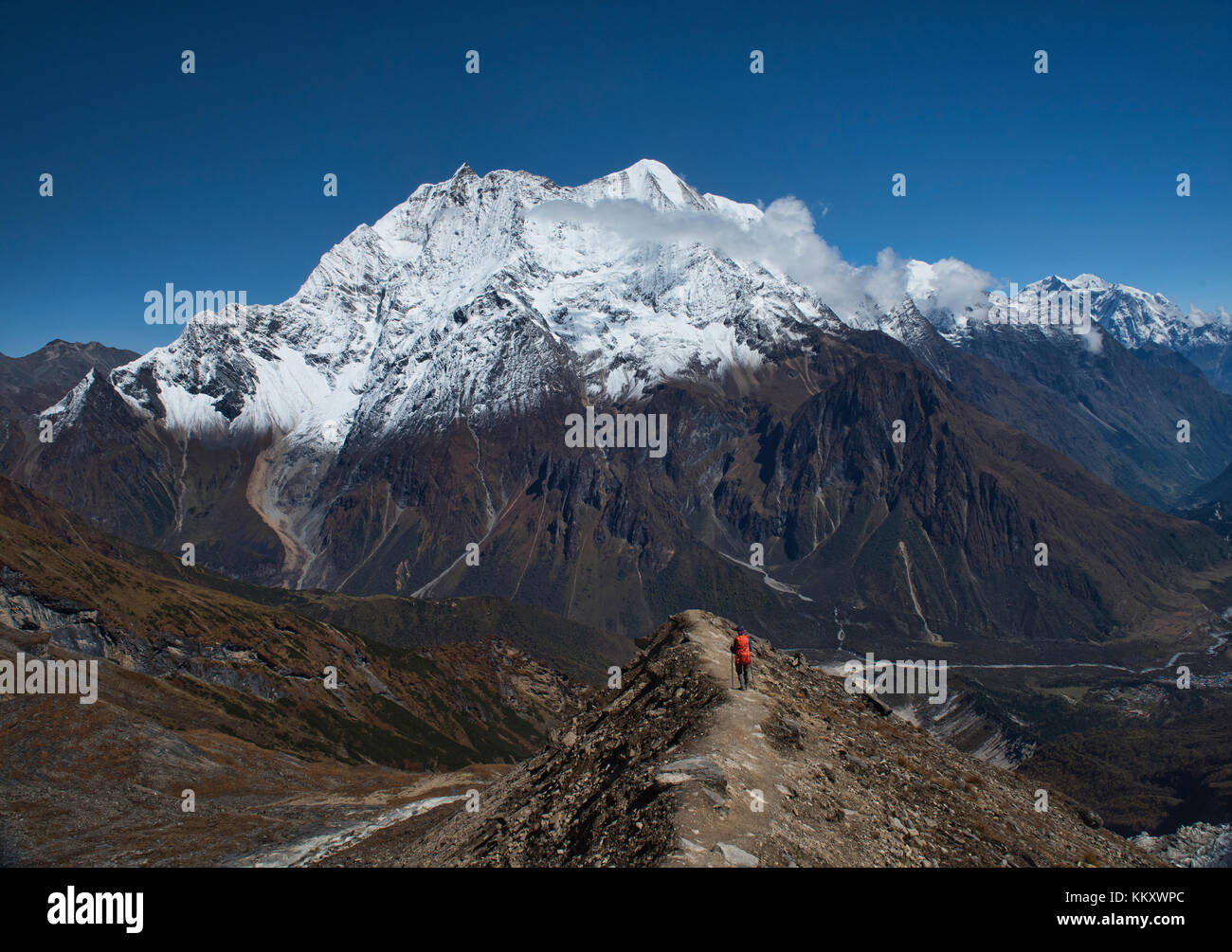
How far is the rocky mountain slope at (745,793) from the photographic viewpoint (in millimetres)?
23562

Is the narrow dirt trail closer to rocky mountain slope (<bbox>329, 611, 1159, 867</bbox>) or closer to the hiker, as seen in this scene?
rocky mountain slope (<bbox>329, 611, 1159, 867</bbox>)

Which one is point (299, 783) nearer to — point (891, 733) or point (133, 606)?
point (891, 733)

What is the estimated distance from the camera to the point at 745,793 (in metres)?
24.7

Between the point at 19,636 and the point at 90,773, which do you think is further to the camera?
the point at 19,636

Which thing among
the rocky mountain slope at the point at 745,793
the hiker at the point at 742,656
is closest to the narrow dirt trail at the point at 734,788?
the rocky mountain slope at the point at 745,793

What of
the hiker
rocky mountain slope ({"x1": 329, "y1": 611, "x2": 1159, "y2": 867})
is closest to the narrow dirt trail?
rocky mountain slope ({"x1": 329, "y1": 611, "x2": 1159, "y2": 867})

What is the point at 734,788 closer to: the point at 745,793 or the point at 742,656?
the point at 745,793

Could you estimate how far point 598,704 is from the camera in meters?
39.4

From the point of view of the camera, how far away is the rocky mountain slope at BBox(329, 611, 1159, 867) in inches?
928

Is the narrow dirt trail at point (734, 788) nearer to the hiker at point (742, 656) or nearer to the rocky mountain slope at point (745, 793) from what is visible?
the rocky mountain slope at point (745, 793)
